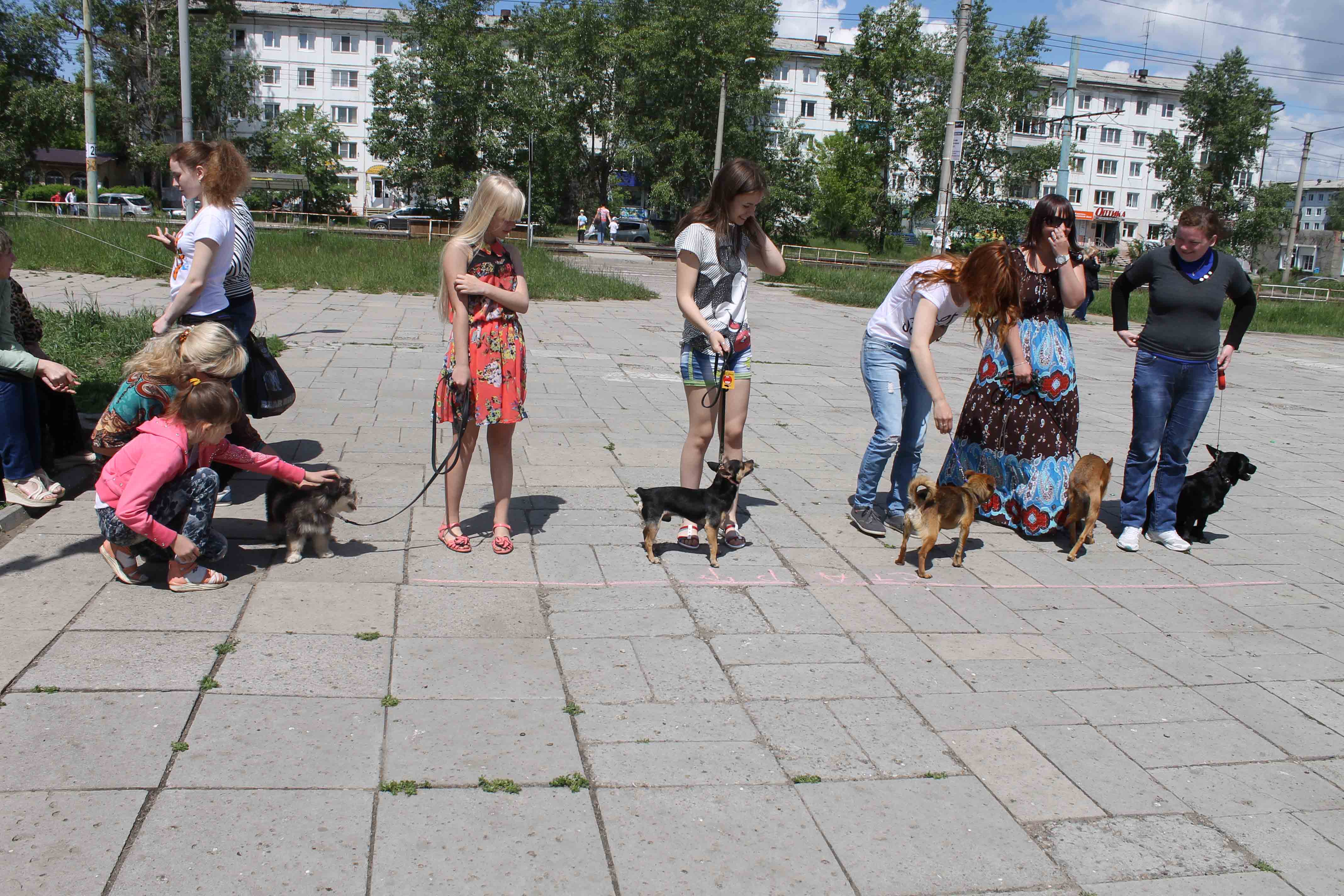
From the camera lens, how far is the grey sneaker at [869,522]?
18.0ft

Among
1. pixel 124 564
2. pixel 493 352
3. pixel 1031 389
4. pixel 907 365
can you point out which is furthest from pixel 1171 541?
pixel 124 564

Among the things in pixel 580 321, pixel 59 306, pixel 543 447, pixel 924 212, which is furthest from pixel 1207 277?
pixel 924 212

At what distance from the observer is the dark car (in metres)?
46.3

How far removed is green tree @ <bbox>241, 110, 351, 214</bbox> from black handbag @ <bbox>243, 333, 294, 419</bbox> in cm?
5111

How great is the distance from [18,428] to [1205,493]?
20.6ft

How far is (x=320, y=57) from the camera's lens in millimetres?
69688

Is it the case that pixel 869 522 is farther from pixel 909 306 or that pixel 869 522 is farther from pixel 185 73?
pixel 185 73

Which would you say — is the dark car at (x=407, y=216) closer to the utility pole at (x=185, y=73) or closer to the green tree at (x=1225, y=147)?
the utility pole at (x=185, y=73)

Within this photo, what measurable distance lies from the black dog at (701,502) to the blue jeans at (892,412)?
966 millimetres

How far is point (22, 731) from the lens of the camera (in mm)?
2963

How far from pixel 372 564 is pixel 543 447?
254 centimetres

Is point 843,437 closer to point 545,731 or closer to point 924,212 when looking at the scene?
point 545,731

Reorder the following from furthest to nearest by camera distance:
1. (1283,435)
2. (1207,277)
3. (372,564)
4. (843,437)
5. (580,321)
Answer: (580,321), (1283,435), (843,437), (1207,277), (372,564)

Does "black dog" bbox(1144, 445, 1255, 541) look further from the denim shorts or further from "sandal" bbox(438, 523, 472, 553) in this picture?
"sandal" bbox(438, 523, 472, 553)
